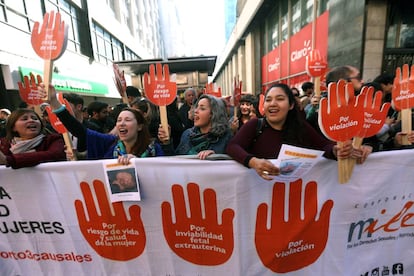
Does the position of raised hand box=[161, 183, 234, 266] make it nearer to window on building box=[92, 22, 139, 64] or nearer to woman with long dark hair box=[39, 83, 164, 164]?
woman with long dark hair box=[39, 83, 164, 164]

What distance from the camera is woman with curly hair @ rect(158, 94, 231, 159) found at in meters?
2.20

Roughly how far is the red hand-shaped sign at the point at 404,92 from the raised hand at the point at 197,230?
159 centimetres

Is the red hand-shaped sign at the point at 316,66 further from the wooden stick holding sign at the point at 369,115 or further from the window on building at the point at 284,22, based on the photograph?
the window on building at the point at 284,22

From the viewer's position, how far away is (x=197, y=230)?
1763mm

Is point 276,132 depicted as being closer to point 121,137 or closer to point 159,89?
point 159,89

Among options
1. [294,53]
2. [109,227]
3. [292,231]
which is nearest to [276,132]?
[292,231]

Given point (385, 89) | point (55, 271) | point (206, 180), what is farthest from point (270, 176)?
point (385, 89)

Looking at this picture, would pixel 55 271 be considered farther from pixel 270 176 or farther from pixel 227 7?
pixel 227 7

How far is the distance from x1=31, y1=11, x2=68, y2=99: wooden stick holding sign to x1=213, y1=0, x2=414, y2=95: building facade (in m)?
5.82

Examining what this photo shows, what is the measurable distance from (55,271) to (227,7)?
4646cm

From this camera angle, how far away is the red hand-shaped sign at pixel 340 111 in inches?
54.7

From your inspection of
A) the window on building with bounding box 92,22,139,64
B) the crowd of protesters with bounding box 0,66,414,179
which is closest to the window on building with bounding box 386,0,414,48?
the crowd of protesters with bounding box 0,66,414,179

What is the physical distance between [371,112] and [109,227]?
6.56 ft

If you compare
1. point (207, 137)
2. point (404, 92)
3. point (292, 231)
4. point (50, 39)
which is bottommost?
point (292, 231)
